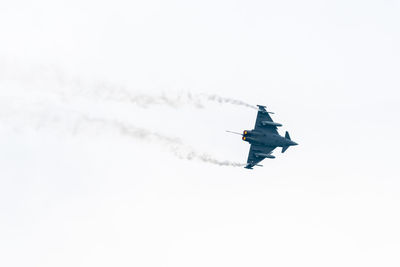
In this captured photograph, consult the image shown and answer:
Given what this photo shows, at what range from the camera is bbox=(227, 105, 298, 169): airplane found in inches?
6235

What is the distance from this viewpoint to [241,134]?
15788 cm

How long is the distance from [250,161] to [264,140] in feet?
12.5

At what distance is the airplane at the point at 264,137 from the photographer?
158m

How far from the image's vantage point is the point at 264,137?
15862 cm

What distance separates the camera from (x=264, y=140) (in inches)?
6250

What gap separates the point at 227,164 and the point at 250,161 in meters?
3.05

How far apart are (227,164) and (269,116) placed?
7.82 m

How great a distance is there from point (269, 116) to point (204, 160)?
9.73m

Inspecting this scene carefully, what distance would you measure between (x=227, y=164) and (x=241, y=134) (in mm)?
4555

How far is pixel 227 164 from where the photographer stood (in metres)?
160

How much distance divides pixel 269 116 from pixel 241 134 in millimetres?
4712

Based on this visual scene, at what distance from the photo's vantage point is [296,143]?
160000 millimetres

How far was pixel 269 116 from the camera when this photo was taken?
16012 cm
